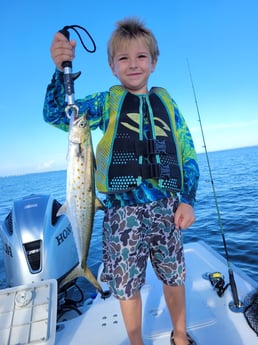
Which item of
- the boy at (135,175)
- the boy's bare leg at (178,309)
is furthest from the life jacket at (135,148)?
the boy's bare leg at (178,309)

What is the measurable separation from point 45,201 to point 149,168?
237 centimetres

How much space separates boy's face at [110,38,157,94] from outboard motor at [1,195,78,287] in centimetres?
219

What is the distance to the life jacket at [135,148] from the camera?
2135 millimetres

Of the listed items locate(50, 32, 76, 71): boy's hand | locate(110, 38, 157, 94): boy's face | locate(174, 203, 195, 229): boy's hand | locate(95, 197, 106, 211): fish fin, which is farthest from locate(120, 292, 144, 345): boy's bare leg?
locate(50, 32, 76, 71): boy's hand

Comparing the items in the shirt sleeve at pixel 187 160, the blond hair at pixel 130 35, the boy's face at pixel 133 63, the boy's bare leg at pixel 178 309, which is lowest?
the boy's bare leg at pixel 178 309

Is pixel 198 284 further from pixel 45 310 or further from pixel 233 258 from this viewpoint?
pixel 233 258

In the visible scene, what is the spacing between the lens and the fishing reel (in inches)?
118

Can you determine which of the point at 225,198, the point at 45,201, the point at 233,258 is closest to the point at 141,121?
the point at 45,201

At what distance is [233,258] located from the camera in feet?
19.1

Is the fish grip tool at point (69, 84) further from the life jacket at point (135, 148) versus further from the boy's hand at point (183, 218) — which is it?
the boy's hand at point (183, 218)

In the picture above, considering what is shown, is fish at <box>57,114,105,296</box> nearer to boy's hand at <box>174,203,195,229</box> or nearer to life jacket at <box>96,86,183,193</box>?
life jacket at <box>96,86,183,193</box>

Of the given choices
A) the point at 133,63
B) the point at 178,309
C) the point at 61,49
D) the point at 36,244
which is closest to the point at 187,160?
the point at 133,63

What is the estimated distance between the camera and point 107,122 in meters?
2.30

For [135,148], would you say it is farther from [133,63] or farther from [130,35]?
[130,35]
